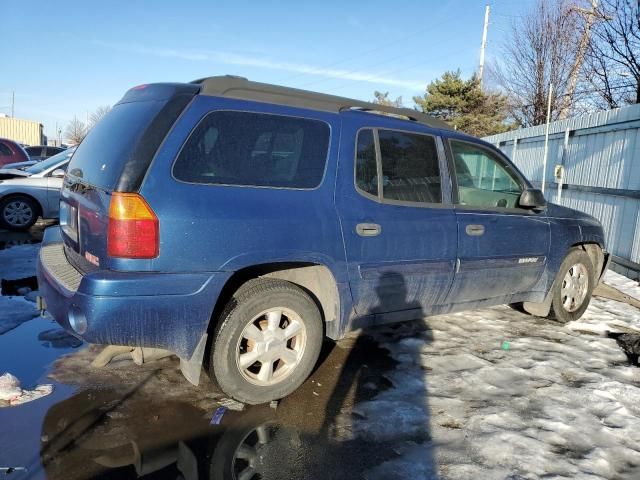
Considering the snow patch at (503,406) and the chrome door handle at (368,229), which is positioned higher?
the chrome door handle at (368,229)

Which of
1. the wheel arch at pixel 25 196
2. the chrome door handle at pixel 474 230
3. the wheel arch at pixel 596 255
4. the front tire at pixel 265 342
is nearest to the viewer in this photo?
the front tire at pixel 265 342

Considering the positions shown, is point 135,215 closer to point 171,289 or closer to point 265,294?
point 171,289

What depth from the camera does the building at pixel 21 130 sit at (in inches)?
1998

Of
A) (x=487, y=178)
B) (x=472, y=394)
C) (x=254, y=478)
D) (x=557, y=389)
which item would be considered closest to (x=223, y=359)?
(x=254, y=478)

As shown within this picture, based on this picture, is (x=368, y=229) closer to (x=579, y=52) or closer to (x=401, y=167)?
(x=401, y=167)

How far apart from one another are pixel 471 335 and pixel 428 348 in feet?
2.17

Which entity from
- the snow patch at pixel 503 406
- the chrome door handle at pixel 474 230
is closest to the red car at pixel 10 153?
the snow patch at pixel 503 406

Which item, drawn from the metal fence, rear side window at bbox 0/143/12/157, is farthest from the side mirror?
rear side window at bbox 0/143/12/157

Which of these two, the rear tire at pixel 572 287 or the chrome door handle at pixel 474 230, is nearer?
the chrome door handle at pixel 474 230

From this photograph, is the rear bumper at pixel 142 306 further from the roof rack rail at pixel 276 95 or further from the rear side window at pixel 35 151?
the rear side window at pixel 35 151

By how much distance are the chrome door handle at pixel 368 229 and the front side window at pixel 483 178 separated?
1.09m

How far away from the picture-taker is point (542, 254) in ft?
15.8

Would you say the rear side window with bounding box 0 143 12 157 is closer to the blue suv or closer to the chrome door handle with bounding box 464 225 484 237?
the blue suv

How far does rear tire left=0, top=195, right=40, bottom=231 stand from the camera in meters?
9.98
